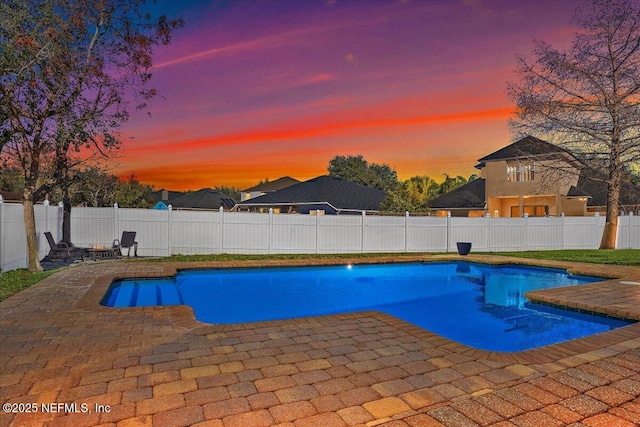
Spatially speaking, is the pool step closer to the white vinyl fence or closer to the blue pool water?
the blue pool water

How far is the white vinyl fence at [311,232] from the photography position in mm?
13961

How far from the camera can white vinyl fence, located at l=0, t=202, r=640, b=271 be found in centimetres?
1396

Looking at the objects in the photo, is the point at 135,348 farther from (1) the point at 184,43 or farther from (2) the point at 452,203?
(2) the point at 452,203

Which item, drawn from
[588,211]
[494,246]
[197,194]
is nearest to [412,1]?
[494,246]

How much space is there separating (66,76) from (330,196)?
17251 millimetres

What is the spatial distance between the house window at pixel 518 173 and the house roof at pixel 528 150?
739 mm

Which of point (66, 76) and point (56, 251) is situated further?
point (56, 251)

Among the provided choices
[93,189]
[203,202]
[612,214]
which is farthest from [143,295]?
[203,202]

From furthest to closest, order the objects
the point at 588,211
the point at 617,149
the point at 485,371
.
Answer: the point at 588,211 → the point at 617,149 → the point at 485,371

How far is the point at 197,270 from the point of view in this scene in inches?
444

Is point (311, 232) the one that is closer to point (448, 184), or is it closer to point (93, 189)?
point (93, 189)

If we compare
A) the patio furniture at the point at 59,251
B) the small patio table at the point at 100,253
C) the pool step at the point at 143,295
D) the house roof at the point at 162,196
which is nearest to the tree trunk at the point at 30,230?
the patio furniture at the point at 59,251

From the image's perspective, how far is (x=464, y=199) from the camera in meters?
29.5

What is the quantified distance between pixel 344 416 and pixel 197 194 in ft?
128
